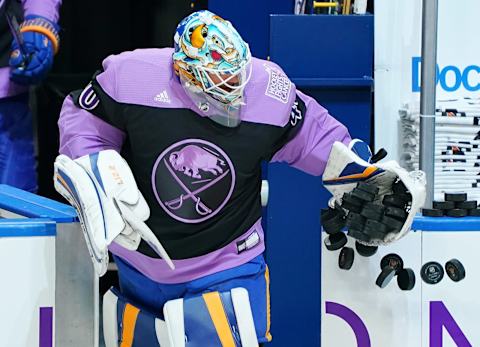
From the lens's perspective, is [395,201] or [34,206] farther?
[34,206]

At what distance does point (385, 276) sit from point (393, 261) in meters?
0.07

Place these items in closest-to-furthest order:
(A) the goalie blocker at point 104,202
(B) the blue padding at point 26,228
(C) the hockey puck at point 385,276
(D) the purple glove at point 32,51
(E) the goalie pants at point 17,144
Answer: (A) the goalie blocker at point 104,202, (B) the blue padding at point 26,228, (C) the hockey puck at point 385,276, (D) the purple glove at point 32,51, (E) the goalie pants at point 17,144

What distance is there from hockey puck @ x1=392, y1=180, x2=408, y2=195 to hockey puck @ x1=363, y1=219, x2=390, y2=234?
105mm

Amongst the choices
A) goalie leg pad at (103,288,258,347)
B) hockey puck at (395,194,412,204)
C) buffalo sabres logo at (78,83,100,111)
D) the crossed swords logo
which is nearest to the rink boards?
hockey puck at (395,194,412,204)

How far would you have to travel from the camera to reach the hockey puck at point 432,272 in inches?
104

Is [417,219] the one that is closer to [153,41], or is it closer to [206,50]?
[206,50]

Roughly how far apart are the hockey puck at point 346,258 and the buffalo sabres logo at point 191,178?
1.04ft

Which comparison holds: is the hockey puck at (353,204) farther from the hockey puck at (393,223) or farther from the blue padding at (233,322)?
the blue padding at (233,322)

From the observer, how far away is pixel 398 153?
360cm

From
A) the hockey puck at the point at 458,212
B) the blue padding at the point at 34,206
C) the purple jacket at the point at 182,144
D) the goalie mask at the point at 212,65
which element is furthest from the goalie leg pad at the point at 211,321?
the hockey puck at the point at 458,212

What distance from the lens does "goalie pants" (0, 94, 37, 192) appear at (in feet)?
11.7

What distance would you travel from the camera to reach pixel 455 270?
262cm

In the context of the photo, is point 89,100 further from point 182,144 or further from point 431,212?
point 431,212

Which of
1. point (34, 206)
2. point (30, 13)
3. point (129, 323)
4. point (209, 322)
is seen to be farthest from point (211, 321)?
point (30, 13)
